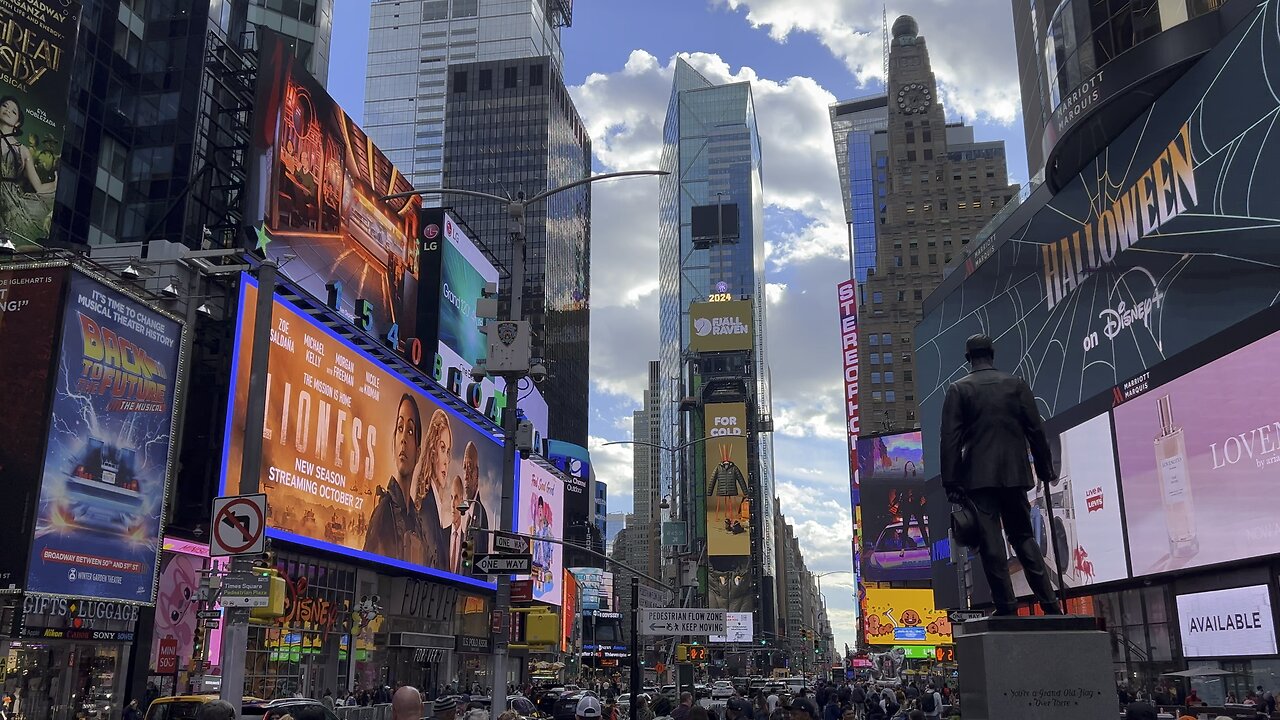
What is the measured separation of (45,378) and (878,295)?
13007 cm

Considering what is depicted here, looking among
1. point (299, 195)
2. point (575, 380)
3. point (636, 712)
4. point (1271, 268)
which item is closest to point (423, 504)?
point (299, 195)

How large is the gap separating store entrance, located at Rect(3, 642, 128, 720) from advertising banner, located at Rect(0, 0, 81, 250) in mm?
14721

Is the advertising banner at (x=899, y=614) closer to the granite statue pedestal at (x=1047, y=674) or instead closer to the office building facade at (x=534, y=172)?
the office building facade at (x=534, y=172)

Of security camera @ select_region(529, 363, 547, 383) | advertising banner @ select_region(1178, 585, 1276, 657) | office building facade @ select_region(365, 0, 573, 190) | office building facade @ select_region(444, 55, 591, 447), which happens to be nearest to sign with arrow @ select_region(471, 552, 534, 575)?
security camera @ select_region(529, 363, 547, 383)

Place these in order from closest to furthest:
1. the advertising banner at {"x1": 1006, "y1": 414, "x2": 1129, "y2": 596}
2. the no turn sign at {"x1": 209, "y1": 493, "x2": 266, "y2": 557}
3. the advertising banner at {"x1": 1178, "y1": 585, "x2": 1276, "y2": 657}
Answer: the no turn sign at {"x1": 209, "y1": 493, "x2": 266, "y2": 557} → the advertising banner at {"x1": 1178, "y1": 585, "x2": 1276, "y2": 657} → the advertising banner at {"x1": 1006, "y1": 414, "x2": 1129, "y2": 596}

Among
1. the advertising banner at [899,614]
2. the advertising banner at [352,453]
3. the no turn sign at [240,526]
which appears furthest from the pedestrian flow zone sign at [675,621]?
the advertising banner at [899,614]

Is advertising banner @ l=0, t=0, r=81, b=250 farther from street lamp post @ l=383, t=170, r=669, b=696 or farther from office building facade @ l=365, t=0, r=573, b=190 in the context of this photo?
office building facade @ l=365, t=0, r=573, b=190

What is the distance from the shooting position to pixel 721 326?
504 feet

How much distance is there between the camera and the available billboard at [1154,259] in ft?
103

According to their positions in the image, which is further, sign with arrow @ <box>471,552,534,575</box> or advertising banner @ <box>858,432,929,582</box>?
advertising banner @ <box>858,432,929,582</box>

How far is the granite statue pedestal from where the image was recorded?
10.0 meters

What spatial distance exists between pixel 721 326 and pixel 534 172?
3972 cm

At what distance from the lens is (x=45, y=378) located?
2931 cm

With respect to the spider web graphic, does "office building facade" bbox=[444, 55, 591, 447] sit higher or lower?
higher
